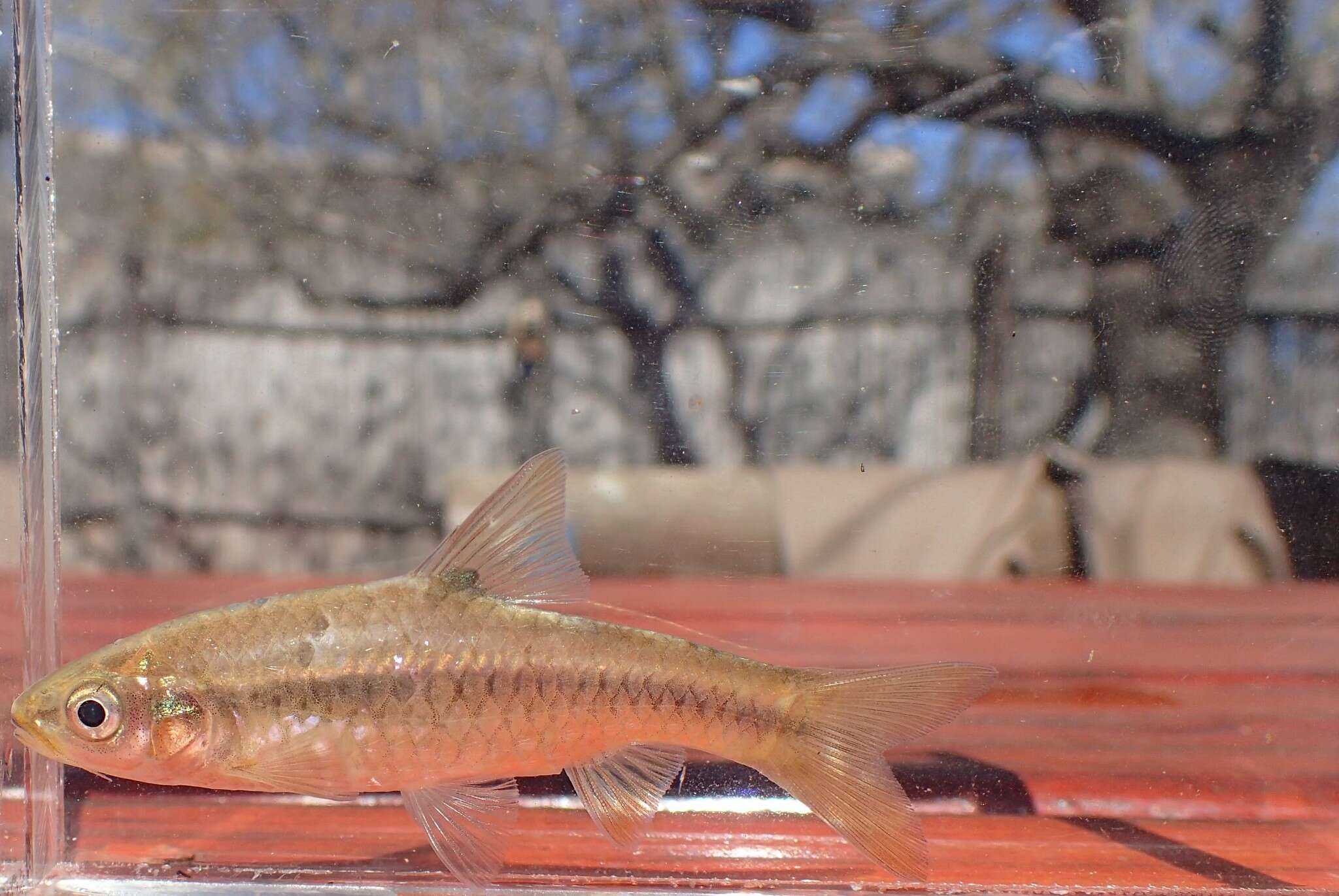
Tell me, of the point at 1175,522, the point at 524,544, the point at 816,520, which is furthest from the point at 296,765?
the point at 1175,522

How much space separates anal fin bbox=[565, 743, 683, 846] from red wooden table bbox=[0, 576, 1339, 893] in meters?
0.15

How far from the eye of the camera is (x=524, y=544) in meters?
0.92

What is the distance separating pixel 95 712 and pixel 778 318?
34.3 inches

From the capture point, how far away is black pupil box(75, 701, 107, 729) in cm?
79

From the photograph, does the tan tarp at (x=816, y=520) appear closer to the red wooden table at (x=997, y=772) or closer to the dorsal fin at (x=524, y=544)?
the red wooden table at (x=997, y=772)

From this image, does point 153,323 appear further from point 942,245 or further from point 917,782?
point 917,782

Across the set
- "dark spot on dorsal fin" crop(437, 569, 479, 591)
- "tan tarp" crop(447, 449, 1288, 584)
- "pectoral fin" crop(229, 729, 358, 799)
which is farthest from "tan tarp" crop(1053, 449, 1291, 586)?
"pectoral fin" crop(229, 729, 358, 799)

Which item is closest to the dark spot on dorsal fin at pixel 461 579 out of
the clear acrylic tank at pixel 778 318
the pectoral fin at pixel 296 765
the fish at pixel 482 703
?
the fish at pixel 482 703

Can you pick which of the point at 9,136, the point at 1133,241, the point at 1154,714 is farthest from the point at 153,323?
the point at 1154,714

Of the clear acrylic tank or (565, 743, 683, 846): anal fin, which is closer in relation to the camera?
Result: (565, 743, 683, 846): anal fin

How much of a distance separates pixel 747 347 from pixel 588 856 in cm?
66

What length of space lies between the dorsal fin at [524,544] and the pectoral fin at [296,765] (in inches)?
7.1

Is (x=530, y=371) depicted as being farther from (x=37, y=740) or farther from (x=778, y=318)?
(x=37, y=740)

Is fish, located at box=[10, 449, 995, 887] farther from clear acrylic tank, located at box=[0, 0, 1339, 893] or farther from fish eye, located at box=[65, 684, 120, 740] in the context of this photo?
clear acrylic tank, located at box=[0, 0, 1339, 893]
